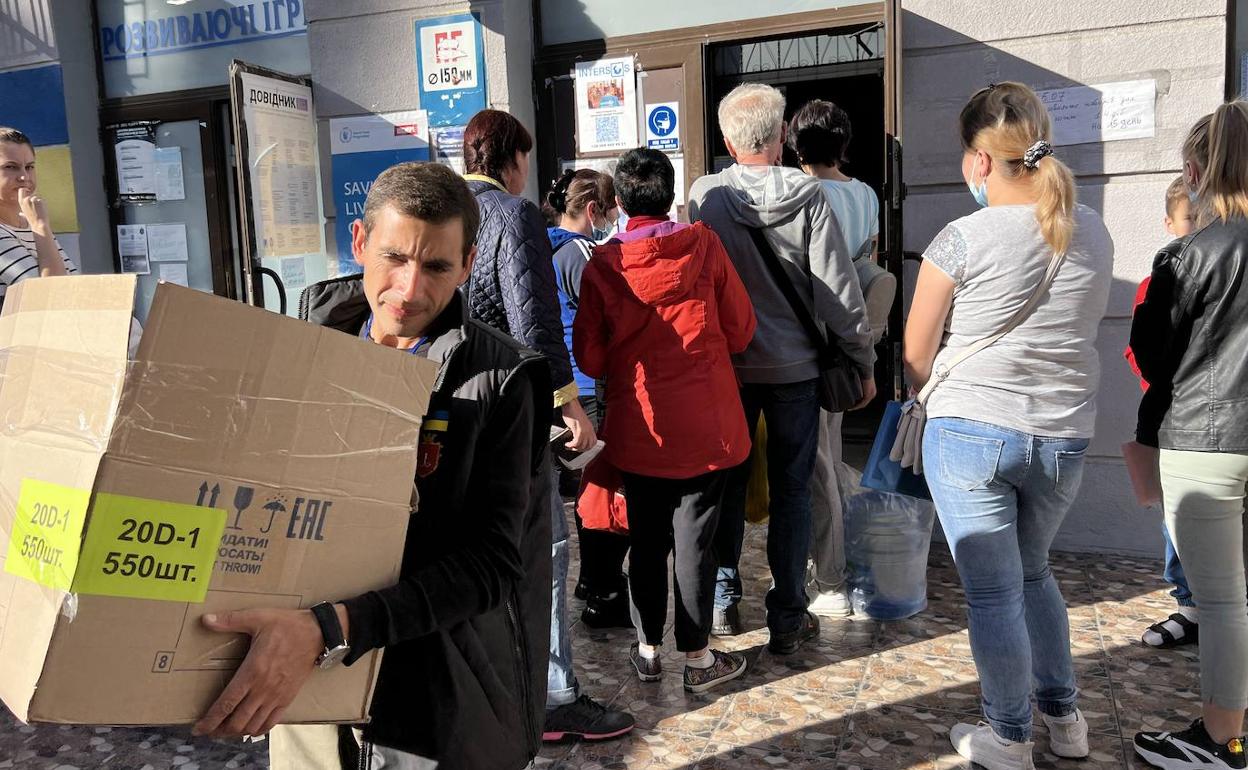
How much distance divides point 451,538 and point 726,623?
2651 millimetres

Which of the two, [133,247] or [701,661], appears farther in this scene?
[133,247]

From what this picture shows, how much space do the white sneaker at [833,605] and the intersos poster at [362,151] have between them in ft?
11.5

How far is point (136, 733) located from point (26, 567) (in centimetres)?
266

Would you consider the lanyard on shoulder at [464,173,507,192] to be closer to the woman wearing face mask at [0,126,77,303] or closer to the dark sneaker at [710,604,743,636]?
the woman wearing face mask at [0,126,77,303]

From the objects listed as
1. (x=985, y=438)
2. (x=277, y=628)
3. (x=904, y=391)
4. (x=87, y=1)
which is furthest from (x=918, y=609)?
(x=87, y=1)

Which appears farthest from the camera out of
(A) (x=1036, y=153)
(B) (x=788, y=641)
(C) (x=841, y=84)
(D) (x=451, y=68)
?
(C) (x=841, y=84)

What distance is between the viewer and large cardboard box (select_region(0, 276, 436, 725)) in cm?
110

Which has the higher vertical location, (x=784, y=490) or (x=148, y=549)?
(x=148, y=549)

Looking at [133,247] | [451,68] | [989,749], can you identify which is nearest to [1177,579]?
[989,749]

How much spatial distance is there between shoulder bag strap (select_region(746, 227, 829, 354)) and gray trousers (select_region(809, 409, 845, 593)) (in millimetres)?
632

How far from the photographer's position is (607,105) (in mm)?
5688

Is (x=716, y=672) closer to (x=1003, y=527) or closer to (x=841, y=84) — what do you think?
(x=1003, y=527)

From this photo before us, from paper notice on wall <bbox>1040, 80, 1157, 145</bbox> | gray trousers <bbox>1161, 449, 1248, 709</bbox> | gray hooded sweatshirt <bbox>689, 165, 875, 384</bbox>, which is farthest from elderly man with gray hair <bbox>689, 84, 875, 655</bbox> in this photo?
paper notice on wall <bbox>1040, 80, 1157, 145</bbox>

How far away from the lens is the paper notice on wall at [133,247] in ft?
23.0
